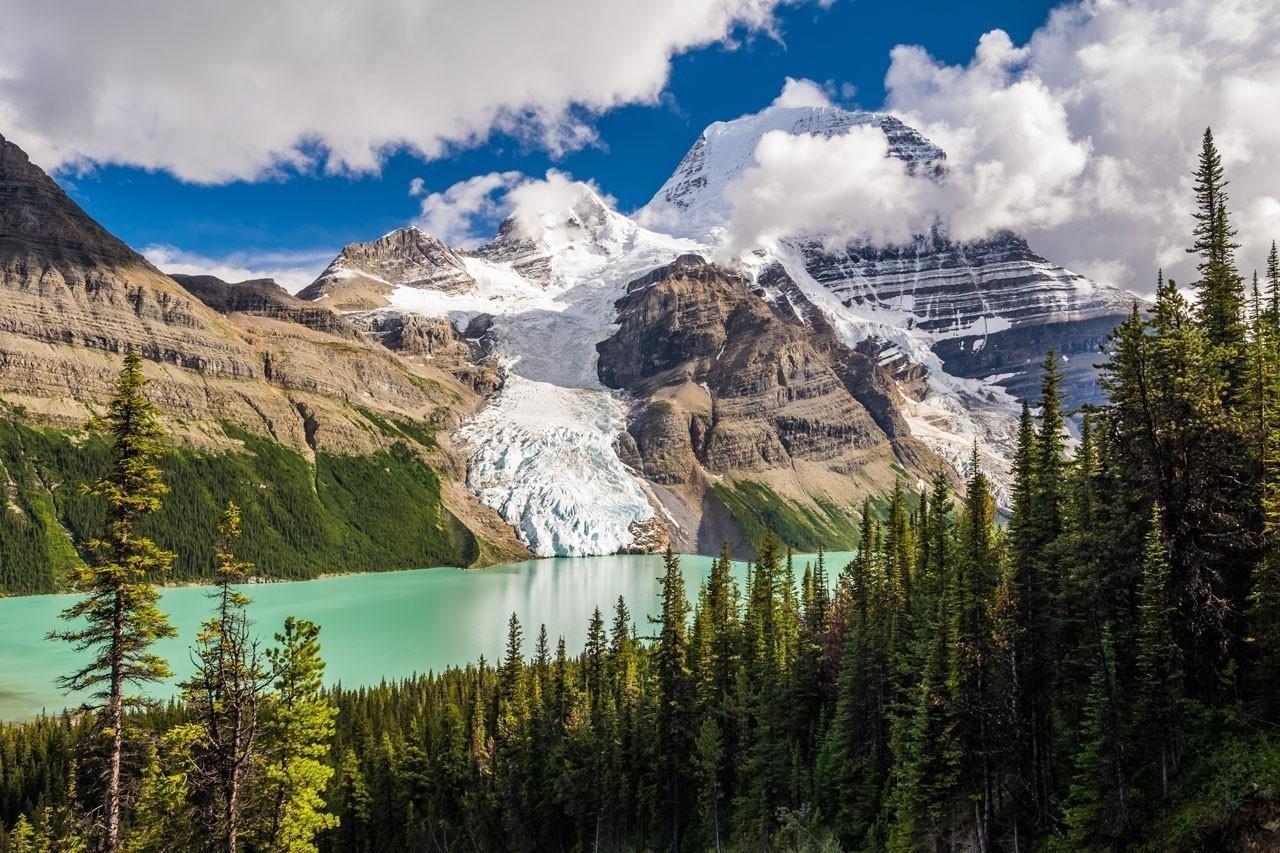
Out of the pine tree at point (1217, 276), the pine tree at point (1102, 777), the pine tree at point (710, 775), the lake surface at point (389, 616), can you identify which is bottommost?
the lake surface at point (389, 616)

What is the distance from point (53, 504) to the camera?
149375mm

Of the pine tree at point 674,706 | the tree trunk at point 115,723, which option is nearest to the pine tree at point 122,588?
the tree trunk at point 115,723

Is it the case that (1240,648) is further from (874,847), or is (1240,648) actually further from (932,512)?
(932,512)

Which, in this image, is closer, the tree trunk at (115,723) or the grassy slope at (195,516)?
the tree trunk at (115,723)

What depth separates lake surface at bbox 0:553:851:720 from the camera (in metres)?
90.8

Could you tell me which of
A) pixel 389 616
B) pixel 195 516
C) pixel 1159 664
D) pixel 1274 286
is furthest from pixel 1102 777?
pixel 195 516

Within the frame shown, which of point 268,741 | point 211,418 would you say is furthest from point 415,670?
point 211,418

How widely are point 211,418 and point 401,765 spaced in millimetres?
165497

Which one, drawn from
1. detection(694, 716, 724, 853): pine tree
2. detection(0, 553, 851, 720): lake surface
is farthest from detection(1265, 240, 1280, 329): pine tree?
detection(0, 553, 851, 720): lake surface

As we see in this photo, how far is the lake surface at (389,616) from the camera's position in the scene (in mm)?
90750

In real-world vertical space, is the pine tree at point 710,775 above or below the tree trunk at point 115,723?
below

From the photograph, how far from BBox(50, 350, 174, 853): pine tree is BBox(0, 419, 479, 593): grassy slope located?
121212mm

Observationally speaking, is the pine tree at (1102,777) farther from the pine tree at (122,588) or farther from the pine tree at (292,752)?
the pine tree at (122,588)

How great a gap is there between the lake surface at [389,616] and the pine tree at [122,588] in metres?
51.5
